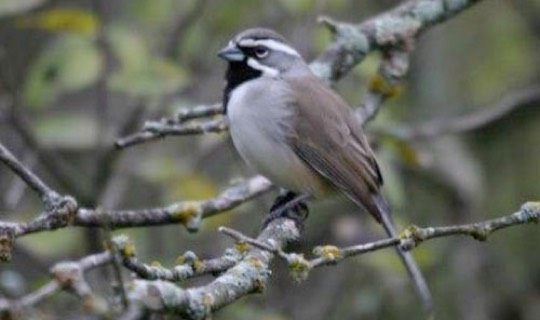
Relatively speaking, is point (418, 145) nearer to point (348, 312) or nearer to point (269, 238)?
point (348, 312)

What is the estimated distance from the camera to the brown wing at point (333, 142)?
618 cm

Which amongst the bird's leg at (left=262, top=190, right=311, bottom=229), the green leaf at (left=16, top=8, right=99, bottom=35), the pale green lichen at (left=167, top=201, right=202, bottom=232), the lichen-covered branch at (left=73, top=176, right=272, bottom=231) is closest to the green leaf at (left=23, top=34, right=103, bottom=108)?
the green leaf at (left=16, top=8, right=99, bottom=35)

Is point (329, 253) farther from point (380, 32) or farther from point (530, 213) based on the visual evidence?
point (380, 32)

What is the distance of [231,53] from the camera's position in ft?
20.4

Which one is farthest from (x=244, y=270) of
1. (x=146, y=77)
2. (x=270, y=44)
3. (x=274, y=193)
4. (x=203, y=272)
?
(x=274, y=193)

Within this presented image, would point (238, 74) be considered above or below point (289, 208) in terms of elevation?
above

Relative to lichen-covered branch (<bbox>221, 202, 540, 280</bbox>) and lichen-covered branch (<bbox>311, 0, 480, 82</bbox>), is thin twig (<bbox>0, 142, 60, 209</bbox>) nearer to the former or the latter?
lichen-covered branch (<bbox>221, 202, 540, 280</bbox>)

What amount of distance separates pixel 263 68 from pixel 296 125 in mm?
333

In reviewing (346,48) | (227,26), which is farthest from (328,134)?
(227,26)

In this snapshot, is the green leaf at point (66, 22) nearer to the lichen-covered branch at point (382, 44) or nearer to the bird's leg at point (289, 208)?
the lichen-covered branch at point (382, 44)

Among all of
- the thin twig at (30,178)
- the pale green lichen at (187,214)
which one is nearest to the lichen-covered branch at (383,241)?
the pale green lichen at (187,214)

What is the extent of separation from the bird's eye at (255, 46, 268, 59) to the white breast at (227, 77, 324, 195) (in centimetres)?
11

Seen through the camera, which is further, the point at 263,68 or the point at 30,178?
the point at 263,68

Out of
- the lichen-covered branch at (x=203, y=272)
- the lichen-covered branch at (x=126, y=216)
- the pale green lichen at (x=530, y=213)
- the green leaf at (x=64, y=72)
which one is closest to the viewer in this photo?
the lichen-covered branch at (x=203, y=272)
